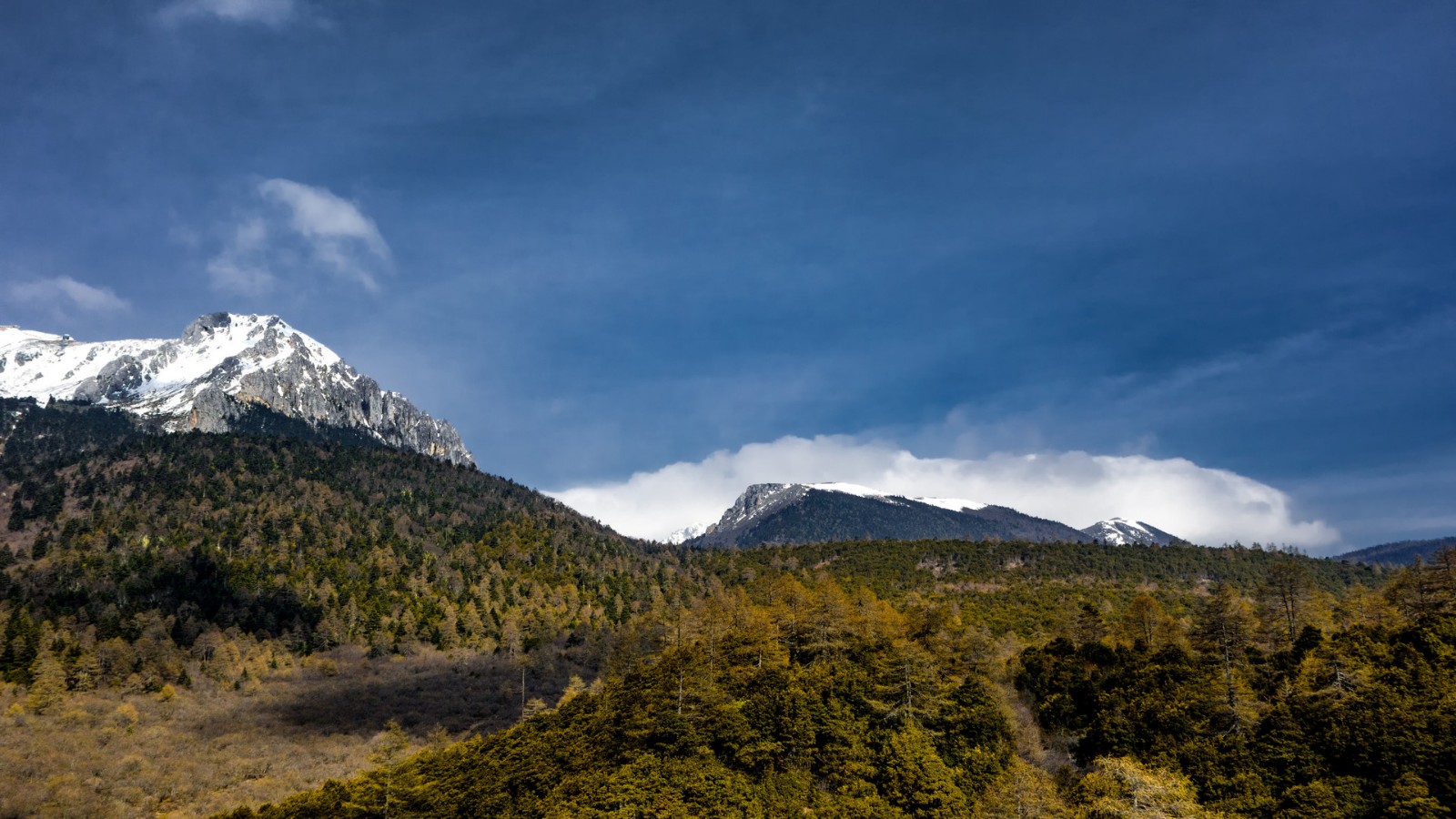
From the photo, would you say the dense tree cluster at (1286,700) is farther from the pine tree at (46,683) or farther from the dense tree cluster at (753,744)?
the pine tree at (46,683)

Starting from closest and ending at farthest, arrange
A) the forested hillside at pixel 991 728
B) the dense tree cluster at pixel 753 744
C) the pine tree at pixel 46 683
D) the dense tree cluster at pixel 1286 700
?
the dense tree cluster at pixel 1286 700 → the forested hillside at pixel 991 728 → the dense tree cluster at pixel 753 744 → the pine tree at pixel 46 683

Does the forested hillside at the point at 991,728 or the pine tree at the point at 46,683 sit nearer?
the forested hillside at the point at 991,728

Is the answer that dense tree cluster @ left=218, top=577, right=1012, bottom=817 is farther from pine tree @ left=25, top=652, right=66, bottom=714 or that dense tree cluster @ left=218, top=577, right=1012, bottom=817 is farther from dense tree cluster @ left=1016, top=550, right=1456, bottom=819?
pine tree @ left=25, top=652, right=66, bottom=714

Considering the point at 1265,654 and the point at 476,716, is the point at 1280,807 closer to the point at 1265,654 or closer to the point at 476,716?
the point at 1265,654

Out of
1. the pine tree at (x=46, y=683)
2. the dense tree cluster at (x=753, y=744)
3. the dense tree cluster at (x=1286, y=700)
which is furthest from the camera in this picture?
the pine tree at (x=46, y=683)

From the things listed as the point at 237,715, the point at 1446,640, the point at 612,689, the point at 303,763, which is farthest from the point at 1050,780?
the point at 237,715

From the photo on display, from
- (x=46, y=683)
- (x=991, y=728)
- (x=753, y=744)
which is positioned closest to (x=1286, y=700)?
(x=991, y=728)

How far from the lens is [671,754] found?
8919cm

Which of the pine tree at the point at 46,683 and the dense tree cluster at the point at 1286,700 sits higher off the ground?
the dense tree cluster at the point at 1286,700

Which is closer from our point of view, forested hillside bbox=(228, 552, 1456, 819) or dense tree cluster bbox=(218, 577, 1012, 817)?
forested hillside bbox=(228, 552, 1456, 819)

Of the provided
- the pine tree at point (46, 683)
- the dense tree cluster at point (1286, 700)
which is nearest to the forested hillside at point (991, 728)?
the dense tree cluster at point (1286, 700)

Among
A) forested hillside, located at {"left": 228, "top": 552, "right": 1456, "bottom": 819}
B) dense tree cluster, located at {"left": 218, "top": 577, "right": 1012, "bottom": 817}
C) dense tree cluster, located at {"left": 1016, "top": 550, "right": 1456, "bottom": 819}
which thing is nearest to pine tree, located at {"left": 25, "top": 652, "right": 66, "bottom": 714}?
forested hillside, located at {"left": 228, "top": 552, "right": 1456, "bottom": 819}

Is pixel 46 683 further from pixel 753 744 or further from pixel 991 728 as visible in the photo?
pixel 991 728

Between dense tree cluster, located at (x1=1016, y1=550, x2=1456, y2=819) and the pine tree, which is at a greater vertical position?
dense tree cluster, located at (x1=1016, y1=550, x2=1456, y2=819)
